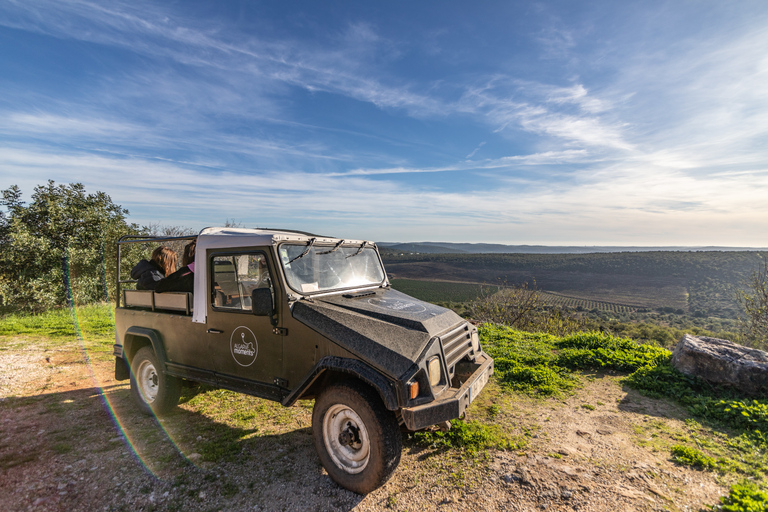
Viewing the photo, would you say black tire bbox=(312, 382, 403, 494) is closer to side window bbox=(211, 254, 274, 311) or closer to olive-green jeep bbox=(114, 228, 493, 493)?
olive-green jeep bbox=(114, 228, 493, 493)

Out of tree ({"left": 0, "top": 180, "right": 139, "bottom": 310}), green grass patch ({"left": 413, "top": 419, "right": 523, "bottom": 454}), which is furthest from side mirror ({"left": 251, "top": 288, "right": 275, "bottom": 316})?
tree ({"left": 0, "top": 180, "right": 139, "bottom": 310})

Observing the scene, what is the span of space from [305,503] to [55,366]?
24.2ft

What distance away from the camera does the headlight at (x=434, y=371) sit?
3.24 metres

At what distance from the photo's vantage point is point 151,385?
5371mm

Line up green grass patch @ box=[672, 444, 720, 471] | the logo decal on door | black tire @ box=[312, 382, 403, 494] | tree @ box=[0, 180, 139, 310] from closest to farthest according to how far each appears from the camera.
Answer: black tire @ box=[312, 382, 403, 494], green grass patch @ box=[672, 444, 720, 471], the logo decal on door, tree @ box=[0, 180, 139, 310]

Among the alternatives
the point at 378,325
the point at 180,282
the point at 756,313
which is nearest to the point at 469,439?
the point at 378,325

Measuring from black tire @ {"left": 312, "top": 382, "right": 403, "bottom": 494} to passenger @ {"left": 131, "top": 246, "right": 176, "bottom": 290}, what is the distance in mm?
3600

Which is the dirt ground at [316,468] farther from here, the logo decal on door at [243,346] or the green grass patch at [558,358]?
the logo decal on door at [243,346]

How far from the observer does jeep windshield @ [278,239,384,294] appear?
158 inches

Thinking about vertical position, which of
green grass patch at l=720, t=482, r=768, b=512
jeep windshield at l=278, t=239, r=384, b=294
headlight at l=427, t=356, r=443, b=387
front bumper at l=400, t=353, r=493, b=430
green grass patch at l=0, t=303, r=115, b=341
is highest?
jeep windshield at l=278, t=239, r=384, b=294

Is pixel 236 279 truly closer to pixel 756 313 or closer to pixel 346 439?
pixel 346 439

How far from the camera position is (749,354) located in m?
5.57

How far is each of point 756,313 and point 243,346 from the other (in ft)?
51.3

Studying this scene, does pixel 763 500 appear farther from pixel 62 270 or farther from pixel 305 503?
pixel 62 270
